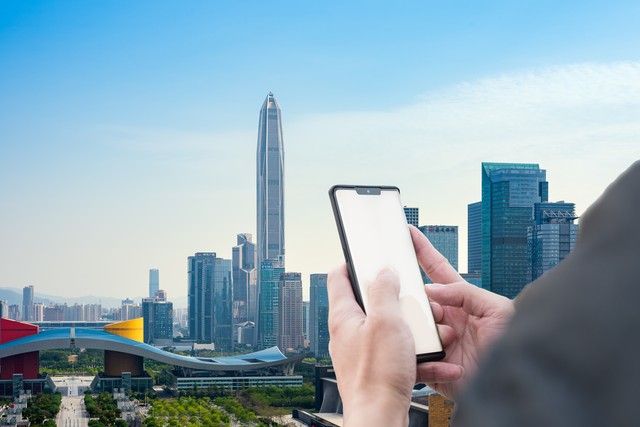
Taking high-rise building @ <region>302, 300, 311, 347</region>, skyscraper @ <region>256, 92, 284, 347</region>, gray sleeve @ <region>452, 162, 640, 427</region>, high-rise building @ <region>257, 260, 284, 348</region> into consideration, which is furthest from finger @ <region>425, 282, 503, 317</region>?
skyscraper @ <region>256, 92, 284, 347</region>

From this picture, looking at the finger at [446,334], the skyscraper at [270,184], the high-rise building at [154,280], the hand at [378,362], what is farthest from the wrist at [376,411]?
the high-rise building at [154,280]

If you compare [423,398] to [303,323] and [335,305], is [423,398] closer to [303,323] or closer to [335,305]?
[335,305]

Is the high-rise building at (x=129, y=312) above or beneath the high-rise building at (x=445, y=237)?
beneath

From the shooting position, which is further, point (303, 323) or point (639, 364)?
point (303, 323)

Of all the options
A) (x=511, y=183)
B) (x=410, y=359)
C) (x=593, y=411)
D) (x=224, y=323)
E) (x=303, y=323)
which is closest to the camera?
(x=593, y=411)

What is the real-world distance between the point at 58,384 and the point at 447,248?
41.3 ft

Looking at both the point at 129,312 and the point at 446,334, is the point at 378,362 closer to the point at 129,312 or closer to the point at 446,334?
the point at 446,334

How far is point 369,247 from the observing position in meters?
0.73

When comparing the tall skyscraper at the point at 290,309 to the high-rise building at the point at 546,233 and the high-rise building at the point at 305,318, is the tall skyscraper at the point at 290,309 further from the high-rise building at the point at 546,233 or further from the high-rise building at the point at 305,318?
the high-rise building at the point at 546,233

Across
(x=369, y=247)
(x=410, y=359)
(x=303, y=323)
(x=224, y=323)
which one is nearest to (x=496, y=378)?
(x=410, y=359)

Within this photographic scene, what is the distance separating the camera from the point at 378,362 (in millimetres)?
498

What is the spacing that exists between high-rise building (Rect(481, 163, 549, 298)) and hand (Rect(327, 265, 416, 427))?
75.4 feet

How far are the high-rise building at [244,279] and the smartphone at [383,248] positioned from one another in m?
31.2

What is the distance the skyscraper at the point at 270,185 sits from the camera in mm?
39062
